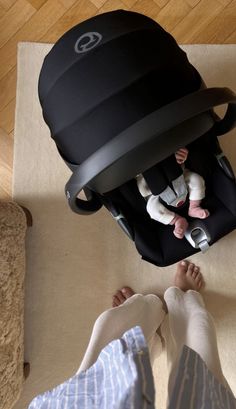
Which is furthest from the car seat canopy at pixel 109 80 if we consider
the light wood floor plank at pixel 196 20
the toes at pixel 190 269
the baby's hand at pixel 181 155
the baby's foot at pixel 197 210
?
the toes at pixel 190 269

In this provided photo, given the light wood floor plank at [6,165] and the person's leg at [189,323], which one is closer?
the person's leg at [189,323]

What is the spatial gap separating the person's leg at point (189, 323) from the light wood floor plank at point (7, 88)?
Result: 84 cm

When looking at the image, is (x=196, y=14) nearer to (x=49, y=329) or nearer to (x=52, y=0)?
(x=52, y=0)

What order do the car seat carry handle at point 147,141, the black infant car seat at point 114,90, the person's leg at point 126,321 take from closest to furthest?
the car seat carry handle at point 147,141
the black infant car seat at point 114,90
the person's leg at point 126,321

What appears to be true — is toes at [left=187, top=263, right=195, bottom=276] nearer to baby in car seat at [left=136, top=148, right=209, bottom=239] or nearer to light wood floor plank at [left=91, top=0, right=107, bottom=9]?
baby in car seat at [left=136, top=148, right=209, bottom=239]

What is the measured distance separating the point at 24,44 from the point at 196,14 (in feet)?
2.02

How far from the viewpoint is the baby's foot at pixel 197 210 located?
1.28m

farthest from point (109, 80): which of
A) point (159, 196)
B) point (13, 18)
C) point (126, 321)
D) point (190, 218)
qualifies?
point (13, 18)

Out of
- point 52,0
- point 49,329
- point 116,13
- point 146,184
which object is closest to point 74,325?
point 49,329

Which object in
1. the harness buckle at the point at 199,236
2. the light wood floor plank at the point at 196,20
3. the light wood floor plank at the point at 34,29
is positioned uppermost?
the light wood floor plank at the point at 34,29

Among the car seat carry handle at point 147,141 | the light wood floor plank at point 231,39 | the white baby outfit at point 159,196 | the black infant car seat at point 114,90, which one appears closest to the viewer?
the car seat carry handle at point 147,141

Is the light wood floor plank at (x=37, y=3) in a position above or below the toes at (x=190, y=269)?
above

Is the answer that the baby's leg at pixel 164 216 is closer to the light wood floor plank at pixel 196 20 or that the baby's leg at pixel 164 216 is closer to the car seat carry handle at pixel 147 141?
the car seat carry handle at pixel 147 141

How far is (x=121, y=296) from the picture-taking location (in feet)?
4.71
